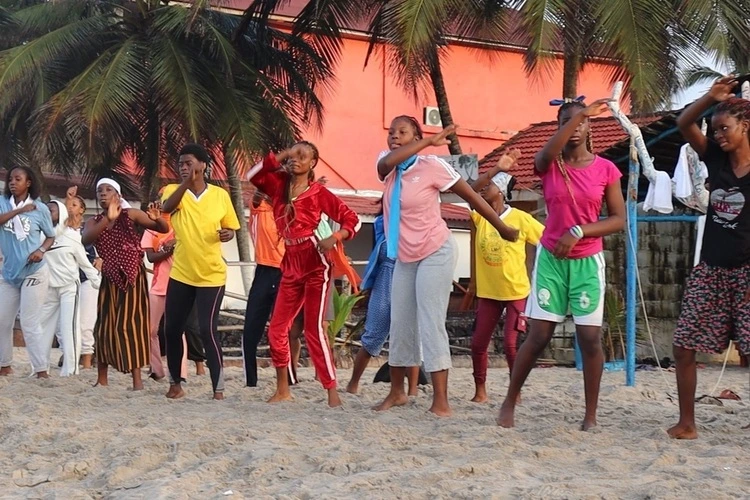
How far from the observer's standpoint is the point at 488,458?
204 inches

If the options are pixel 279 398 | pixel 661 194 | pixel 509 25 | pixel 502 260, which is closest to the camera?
pixel 279 398

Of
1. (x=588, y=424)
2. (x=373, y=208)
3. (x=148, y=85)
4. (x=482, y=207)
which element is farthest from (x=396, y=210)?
(x=373, y=208)

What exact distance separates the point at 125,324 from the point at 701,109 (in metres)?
4.81

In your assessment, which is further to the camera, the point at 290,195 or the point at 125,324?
the point at 125,324

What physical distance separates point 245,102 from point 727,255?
1292cm

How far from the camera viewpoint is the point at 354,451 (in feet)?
17.9

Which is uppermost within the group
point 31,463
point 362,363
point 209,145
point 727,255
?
point 209,145

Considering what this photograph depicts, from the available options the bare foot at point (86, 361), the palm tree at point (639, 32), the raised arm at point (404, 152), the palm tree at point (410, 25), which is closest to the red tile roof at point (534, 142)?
the palm tree at point (410, 25)

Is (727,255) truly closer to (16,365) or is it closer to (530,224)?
(530,224)

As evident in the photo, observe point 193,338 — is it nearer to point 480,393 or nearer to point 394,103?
point 480,393

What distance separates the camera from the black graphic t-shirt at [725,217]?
5.66 meters

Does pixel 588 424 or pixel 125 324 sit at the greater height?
pixel 125 324

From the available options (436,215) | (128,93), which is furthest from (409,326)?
(128,93)

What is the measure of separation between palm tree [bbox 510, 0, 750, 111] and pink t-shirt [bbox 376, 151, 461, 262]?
6956 mm
